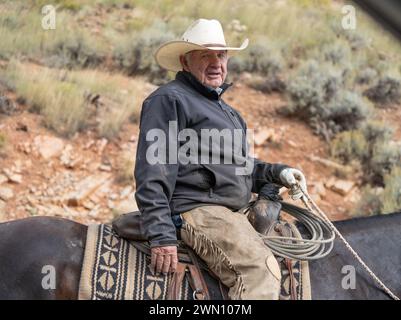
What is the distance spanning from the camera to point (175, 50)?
12.8 feet

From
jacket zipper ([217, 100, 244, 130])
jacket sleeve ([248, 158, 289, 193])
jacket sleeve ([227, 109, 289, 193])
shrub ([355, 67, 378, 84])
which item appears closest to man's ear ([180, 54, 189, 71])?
jacket zipper ([217, 100, 244, 130])

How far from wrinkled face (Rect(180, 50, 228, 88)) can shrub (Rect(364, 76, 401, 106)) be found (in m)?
7.59

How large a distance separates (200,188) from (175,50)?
90 cm

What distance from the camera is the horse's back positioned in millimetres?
→ 3365

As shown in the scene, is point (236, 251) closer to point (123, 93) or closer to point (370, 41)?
point (123, 93)

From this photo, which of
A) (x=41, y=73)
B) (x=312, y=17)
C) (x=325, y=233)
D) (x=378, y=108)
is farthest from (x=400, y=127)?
(x=325, y=233)

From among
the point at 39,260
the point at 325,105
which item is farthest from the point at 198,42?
the point at 325,105

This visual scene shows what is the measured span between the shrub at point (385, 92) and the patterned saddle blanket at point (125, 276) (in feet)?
25.8

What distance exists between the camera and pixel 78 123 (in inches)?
355

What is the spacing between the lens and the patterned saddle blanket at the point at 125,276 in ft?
11.0

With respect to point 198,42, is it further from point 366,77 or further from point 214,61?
point 366,77

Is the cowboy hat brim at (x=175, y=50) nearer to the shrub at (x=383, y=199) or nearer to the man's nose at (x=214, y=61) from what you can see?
the man's nose at (x=214, y=61)

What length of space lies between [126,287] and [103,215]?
4.61 meters

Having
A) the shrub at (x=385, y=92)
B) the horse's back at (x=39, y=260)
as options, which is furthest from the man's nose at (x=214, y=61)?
the shrub at (x=385, y=92)
